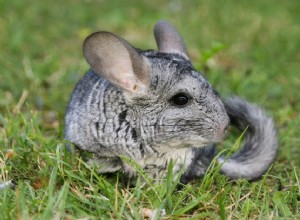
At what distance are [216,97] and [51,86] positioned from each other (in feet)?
8.34

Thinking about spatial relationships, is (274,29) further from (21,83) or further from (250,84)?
(21,83)

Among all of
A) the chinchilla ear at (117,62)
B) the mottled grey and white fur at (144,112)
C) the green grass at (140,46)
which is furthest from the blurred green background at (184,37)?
the chinchilla ear at (117,62)

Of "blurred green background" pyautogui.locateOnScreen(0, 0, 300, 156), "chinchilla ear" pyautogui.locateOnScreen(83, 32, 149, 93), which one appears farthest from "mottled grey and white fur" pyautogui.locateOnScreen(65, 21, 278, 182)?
"blurred green background" pyautogui.locateOnScreen(0, 0, 300, 156)

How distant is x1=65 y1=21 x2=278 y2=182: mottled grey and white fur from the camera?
3992mm

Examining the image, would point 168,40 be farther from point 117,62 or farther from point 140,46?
point 140,46

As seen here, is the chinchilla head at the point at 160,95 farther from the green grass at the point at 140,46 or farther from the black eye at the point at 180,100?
the green grass at the point at 140,46

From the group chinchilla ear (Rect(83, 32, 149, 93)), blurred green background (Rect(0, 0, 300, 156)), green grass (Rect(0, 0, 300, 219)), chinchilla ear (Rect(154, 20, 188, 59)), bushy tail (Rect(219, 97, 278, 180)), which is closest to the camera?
green grass (Rect(0, 0, 300, 219))

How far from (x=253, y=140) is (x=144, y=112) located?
1.25 meters

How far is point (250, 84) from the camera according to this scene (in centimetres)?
622

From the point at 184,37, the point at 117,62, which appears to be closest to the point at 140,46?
the point at 184,37

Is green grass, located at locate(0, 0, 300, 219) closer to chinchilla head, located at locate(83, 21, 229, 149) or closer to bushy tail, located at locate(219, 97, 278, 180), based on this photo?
bushy tail, located at locate(219, 97, 278, 180)

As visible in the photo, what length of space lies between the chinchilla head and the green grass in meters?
0.27

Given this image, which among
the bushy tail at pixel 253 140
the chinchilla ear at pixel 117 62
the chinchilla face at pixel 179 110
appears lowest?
the bushy tail at pixel 253 140

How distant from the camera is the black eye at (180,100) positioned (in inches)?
157
